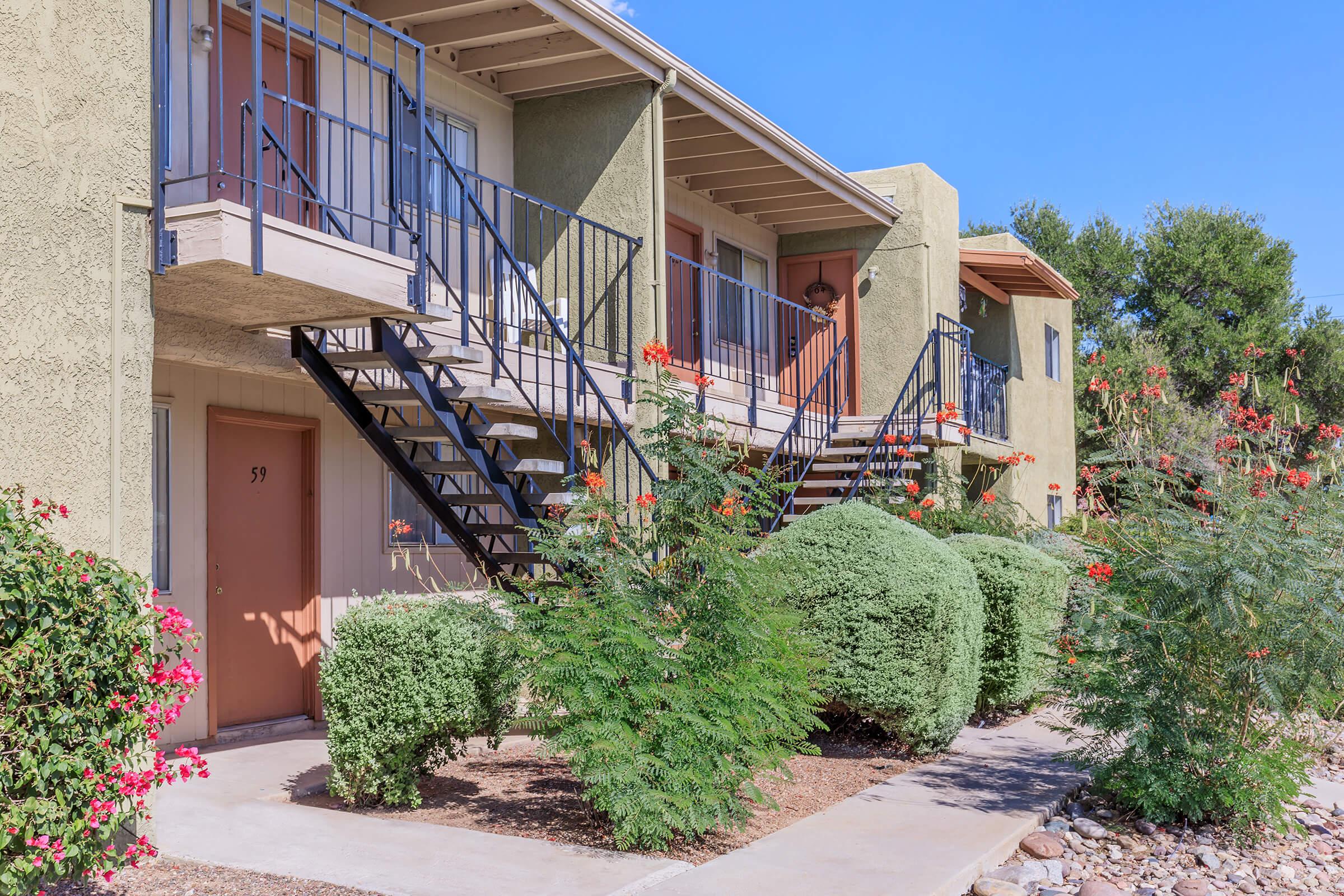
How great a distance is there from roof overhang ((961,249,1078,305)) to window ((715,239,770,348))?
124 inches

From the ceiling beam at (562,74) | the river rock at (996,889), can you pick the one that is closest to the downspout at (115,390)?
the river rock at (996,889)

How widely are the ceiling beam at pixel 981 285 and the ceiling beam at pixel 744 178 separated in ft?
15.4

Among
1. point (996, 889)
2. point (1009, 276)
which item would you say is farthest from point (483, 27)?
point (1009, 276)

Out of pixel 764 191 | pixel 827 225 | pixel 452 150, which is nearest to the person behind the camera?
pixel 452 150

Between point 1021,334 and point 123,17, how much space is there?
16.3 meters

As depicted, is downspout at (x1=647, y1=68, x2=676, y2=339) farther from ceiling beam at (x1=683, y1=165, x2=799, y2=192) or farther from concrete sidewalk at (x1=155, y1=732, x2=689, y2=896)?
concrete sidewalk at (x1=155, y1=732, x2=689, y2=896)

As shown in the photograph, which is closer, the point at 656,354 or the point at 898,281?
the point at 656,354

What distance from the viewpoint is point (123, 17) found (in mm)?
5285

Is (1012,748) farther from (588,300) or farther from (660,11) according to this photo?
(660,11)

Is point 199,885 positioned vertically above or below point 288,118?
below

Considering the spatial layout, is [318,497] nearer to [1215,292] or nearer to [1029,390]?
[1029,390]

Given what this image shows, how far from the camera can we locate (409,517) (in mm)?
9617

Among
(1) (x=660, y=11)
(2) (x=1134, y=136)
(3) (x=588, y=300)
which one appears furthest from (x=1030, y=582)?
(1) (x=660, y=11)

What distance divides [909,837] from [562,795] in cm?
194
